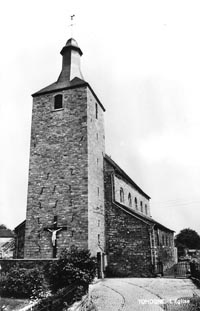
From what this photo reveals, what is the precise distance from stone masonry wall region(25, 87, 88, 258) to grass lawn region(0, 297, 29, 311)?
4879 mm

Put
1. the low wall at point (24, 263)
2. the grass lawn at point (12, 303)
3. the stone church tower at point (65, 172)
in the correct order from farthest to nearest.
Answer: the stone church tower at point (65, 172) → the low wall at point (24, 263) → the grass lawn at point (12, 303)

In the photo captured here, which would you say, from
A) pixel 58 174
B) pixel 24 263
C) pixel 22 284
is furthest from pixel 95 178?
pixel 22 284

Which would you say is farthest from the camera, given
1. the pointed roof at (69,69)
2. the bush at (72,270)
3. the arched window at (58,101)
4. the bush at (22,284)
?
the pointed roof at (69,69)

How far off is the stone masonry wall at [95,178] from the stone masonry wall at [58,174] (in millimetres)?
507

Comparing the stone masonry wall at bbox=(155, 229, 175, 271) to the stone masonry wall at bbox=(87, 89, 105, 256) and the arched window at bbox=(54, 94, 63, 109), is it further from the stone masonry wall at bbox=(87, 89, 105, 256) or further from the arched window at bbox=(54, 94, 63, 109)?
the arched window at bbox=(54, 94, 63, 109)

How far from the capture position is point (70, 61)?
915 inches

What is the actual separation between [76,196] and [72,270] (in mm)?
6681

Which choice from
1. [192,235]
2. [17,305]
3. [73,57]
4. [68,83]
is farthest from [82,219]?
[192,235]

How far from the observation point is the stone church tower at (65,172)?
703 inches

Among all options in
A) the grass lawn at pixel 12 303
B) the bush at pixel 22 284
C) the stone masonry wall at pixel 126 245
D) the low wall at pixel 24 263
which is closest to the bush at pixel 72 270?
the bush at pixel 22 284

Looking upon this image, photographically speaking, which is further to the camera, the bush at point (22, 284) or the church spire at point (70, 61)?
the church spire at point (70, 61)

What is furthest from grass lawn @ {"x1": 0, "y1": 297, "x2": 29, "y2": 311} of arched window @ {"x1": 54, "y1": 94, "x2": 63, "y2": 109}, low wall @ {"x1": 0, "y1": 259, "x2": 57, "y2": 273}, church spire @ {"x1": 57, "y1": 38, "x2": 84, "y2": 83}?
church spire @ {"x1": 57, "y1": 38, "x2": 84, "y2": 83}

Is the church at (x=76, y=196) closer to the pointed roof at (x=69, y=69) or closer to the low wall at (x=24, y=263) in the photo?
the pointed roof at (x=69, y=69)

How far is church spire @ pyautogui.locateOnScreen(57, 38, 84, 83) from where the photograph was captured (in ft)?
74.9
